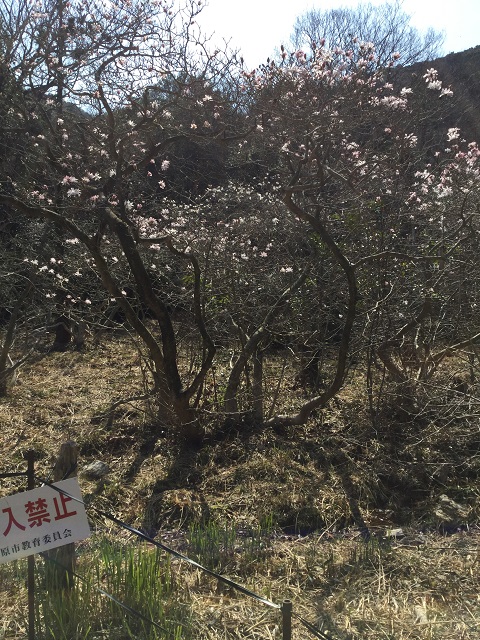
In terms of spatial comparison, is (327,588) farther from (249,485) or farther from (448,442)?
(448,442)

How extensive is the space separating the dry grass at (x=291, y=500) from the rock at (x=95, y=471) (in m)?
0.09

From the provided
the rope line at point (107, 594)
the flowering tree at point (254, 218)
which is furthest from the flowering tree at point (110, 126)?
the rope line at point (107, 594)

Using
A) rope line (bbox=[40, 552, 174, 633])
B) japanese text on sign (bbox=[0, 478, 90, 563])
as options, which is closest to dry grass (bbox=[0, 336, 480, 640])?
rope line (bbox=[40, 552, 174, 633])

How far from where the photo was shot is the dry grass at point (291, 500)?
305 cm

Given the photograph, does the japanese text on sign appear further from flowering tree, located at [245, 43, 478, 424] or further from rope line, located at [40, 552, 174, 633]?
flowering tree, located at [245, 43, 478, 424]

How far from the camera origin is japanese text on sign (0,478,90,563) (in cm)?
262

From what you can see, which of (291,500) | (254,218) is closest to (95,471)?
(291,500)

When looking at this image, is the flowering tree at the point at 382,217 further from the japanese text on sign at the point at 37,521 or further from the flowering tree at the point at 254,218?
the japanese text on sign at the point at 37,521

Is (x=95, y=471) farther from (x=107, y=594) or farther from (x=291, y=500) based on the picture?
(x=107, y=594)

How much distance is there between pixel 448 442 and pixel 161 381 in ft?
8.12

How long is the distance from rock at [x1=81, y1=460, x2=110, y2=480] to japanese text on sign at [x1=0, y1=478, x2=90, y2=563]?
282 centimetres

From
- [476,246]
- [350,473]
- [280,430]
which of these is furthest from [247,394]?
[476,246]

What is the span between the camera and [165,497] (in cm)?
497

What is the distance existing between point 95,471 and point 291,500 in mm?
1653
